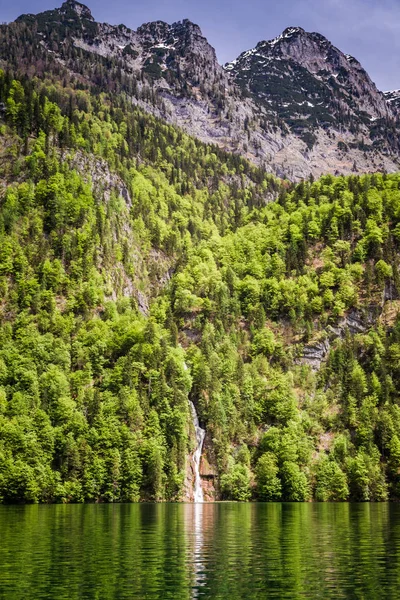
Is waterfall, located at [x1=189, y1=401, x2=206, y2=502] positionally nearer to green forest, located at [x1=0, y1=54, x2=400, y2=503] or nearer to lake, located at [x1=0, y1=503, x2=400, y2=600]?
green forest, located at [x1=0, y1=54, x2=400, y2=503]

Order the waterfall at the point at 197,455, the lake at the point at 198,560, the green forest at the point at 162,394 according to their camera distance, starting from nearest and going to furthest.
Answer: the lake at the point at 198,560, the green forest at the point at 162,394, the waterfall at the point at 197,455

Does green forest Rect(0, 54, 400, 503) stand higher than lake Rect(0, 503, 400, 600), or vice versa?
green forest Rect(0, 54, 400, 503)

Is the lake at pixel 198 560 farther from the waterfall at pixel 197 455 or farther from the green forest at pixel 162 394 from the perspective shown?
the waterfall at pixel 197 455

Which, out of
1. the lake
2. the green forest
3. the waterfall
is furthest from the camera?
the waterfall

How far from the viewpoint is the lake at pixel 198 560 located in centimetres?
3397

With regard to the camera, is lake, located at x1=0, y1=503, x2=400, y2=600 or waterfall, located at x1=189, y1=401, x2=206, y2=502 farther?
waterfall, located at x1=189, y1=401, x2=206, y2=502

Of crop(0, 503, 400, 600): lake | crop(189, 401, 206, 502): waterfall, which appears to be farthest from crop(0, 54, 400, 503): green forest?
crop(0, 503, 400, 600): lake

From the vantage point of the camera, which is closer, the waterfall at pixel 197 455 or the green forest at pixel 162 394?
the green forest at pixel 162 394

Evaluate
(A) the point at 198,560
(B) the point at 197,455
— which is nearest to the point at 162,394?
(B) the point at 197,455

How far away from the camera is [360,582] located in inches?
1425

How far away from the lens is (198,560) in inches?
1753

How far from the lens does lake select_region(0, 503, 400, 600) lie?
34.0m

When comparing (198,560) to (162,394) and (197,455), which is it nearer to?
(162,394)

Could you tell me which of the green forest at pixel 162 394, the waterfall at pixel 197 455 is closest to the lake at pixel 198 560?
the green forest at pixel 162 394
